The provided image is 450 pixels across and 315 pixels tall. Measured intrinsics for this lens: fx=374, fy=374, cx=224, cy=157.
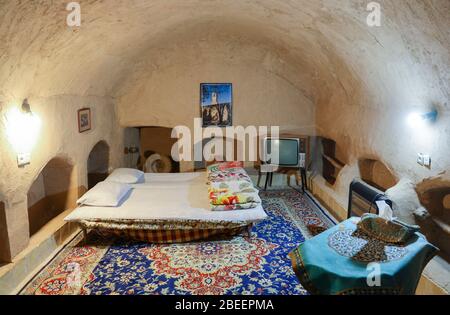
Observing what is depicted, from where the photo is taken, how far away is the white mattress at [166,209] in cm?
502

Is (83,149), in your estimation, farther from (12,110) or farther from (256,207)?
(256,207)

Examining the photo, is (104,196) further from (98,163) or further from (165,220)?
(98,163)

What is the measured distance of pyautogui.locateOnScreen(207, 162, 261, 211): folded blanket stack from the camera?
521 centimetres

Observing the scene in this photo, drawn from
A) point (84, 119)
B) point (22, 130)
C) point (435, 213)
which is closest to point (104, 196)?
point (22, 130)

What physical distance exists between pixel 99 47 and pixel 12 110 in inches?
67.0

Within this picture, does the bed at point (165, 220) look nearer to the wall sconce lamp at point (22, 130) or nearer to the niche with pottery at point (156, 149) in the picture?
the wall sconce lamp at point (22, 130)

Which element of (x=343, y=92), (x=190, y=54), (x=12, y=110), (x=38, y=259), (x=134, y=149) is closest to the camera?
(x=12, y=110)

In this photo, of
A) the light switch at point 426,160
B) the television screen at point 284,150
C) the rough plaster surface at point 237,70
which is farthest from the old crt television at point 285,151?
the light switch at point 426,160

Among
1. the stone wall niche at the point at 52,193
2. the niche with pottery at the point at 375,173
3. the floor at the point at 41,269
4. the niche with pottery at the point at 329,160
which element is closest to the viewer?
the floor at the point at 41,269

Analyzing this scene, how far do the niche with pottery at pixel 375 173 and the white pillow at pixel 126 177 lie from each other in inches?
149

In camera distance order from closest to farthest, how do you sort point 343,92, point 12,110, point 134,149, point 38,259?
point 12,110 < point 38,259 < point 343,92 < point 134,149

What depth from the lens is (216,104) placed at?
8242 millimetres

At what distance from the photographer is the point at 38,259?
181 inches

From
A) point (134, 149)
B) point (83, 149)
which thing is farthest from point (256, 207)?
point (134, 149)
